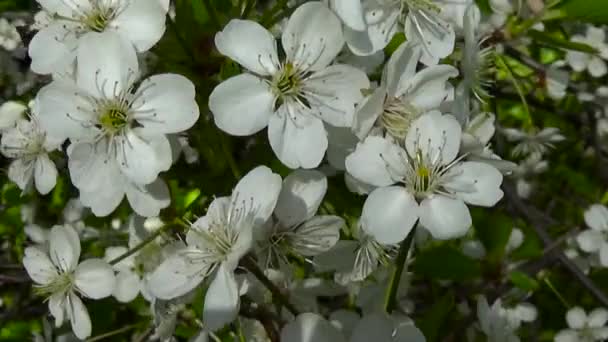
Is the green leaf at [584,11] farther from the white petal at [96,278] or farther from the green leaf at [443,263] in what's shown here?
the white petal at [96,278]

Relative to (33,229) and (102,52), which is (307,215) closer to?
(102,52)

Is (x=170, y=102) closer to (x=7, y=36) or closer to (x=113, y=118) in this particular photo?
(x=113, y=118)

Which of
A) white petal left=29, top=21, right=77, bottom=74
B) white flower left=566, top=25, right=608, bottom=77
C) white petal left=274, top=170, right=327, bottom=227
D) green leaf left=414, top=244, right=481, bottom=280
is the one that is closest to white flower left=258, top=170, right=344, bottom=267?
white petal left=274, top=170, right=327, bottom=227

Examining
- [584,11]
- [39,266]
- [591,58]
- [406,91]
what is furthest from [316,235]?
[591,58]

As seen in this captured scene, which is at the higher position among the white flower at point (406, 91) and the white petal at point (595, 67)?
the white flower at point (406, 91)

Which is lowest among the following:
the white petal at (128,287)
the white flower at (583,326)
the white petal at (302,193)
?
the white flower at (583,326)

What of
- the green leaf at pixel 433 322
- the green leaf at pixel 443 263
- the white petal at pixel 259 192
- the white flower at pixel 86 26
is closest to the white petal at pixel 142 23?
the white flower at pixel 86 26
